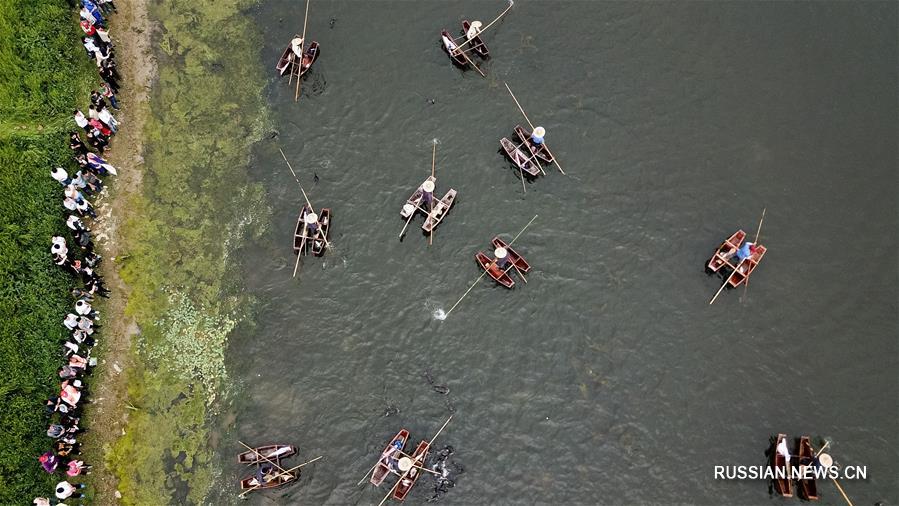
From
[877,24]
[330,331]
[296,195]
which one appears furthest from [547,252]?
[877,24]

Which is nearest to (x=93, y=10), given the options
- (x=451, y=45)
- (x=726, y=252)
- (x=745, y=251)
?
(x=451, y=45)

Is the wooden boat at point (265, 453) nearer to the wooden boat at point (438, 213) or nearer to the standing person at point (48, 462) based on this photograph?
the standing person at point (48, 462)

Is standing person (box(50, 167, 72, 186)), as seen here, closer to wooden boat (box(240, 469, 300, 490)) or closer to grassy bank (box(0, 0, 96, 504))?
grassy bank (box(0, 0, 96, 504))

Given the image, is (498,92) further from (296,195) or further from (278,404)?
(278,404)

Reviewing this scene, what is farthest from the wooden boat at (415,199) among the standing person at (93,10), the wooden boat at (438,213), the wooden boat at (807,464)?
the standing person at (93,10)

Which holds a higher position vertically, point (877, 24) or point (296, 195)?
point (877, 24)

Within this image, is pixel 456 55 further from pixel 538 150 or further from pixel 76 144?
pixel 76 144
